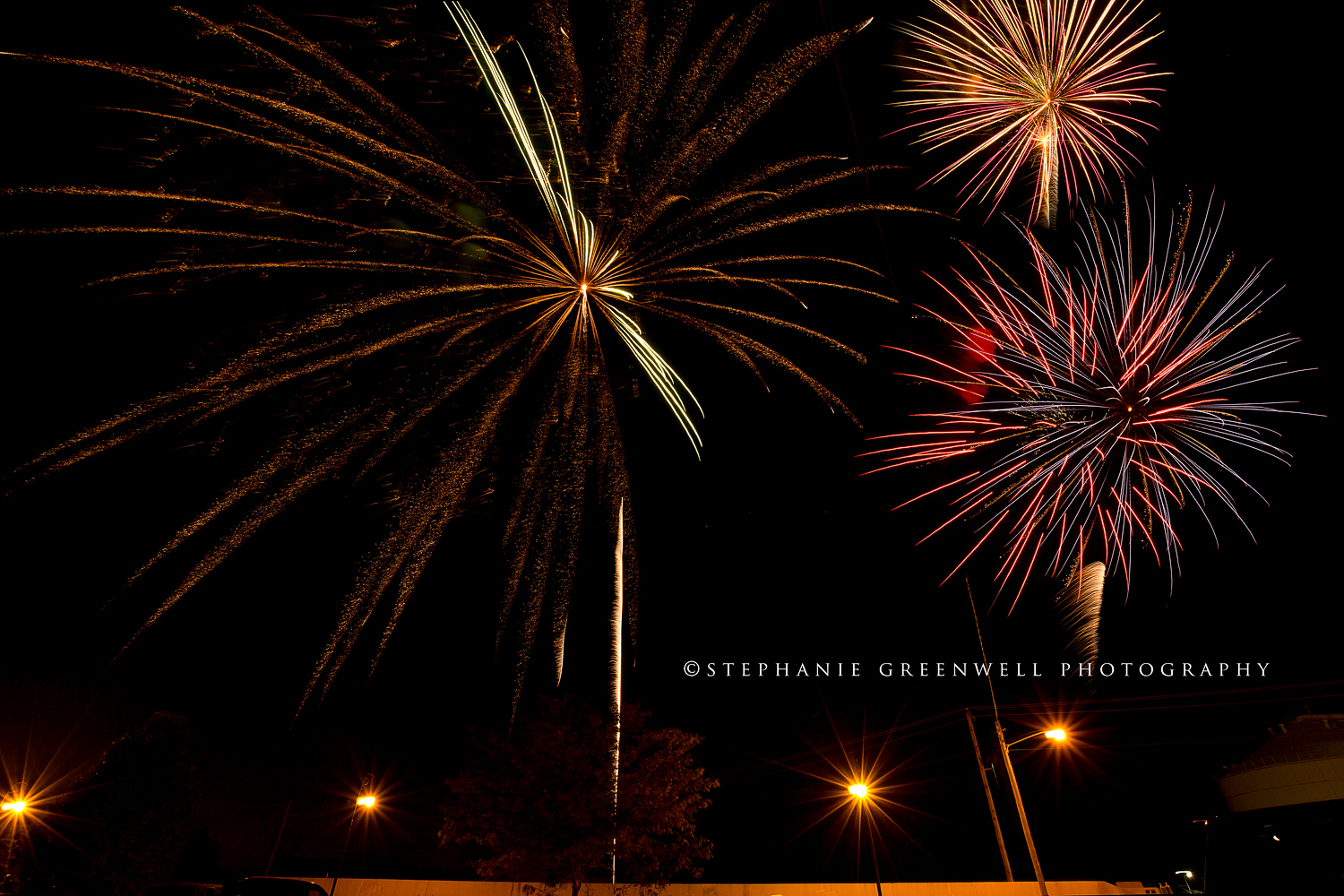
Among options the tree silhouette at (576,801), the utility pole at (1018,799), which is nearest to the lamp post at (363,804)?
the tree silhouette at (576,801)

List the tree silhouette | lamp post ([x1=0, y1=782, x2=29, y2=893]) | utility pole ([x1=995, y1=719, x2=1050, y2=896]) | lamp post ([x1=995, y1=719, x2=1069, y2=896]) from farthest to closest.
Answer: the tree silhouette
lamp post ([x1=0, y1=782, x2=29, y2=893])
utility pole ([x1=995, y1=719, x2=1050, y2=896])
lamp post ([x1=995, y1=719, x2=1069, y2=896])

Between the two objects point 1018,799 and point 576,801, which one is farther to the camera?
point 576,801

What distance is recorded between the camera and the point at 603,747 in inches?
803

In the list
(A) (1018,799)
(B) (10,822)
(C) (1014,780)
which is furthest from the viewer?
(B) (10,822)

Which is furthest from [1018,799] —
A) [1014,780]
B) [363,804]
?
[363,804]

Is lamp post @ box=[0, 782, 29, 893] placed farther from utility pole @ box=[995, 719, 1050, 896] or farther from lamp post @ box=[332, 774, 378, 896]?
utility pole @ box=[995, 719, 1050, 896]

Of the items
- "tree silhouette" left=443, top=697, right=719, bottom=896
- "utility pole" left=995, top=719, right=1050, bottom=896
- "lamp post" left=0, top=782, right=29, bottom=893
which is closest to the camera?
"utility pole" left=995, top=719, right=1050, bottom=896

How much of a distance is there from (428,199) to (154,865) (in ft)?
59.9

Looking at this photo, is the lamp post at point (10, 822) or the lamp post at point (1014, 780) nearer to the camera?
the lamp post at point (1014, 780)

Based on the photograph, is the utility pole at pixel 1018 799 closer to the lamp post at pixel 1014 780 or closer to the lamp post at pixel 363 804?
the lamp post at pixel 1014 780

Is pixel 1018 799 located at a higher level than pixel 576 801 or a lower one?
lower

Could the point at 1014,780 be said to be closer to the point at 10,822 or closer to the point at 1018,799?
the point at 1018,799

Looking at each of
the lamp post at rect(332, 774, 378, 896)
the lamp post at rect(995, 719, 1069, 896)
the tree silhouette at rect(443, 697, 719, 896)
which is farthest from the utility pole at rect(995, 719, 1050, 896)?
the lamp post at rect(332, 774, 378, 896)

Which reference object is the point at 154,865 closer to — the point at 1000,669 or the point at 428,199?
the point at 428,199
